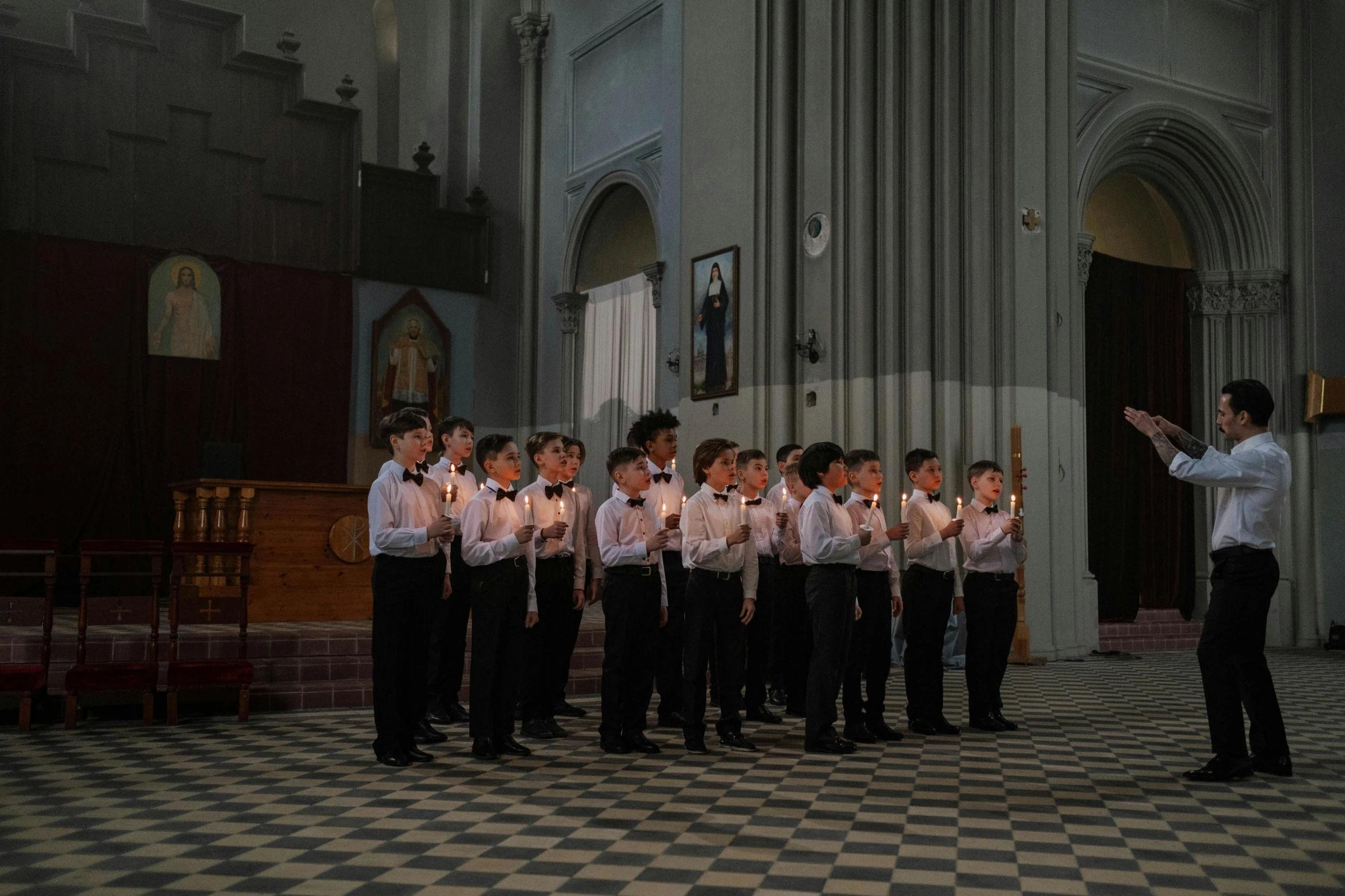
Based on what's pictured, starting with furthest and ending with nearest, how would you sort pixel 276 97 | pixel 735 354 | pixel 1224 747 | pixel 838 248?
pixel 276 97
pixel 735 354
pixel 838 248
pixel 1224 747

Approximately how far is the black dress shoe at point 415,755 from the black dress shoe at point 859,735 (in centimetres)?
193

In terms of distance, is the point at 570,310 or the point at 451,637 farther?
the point at 570,310

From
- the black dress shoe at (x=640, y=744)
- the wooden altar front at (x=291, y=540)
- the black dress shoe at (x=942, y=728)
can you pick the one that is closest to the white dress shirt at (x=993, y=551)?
the black dress shoe at (x=942, y=728)

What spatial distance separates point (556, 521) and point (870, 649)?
5.43 feet

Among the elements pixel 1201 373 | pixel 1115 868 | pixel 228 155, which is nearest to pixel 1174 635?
pixel 1201 373

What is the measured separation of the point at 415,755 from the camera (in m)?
5.14

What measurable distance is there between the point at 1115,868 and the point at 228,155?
40.2 ft

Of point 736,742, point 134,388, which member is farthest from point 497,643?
point 134,388

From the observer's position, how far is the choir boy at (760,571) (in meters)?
6.28

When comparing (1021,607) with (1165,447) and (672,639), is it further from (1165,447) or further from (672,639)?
(1165,447)

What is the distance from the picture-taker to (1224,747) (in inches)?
189

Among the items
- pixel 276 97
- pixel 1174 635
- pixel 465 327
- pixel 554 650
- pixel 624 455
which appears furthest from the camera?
pixel 465 327

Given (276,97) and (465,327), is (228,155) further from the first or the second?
(465,327)

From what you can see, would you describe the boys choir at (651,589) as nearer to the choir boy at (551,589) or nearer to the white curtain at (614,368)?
the choir boy at (551,589)
